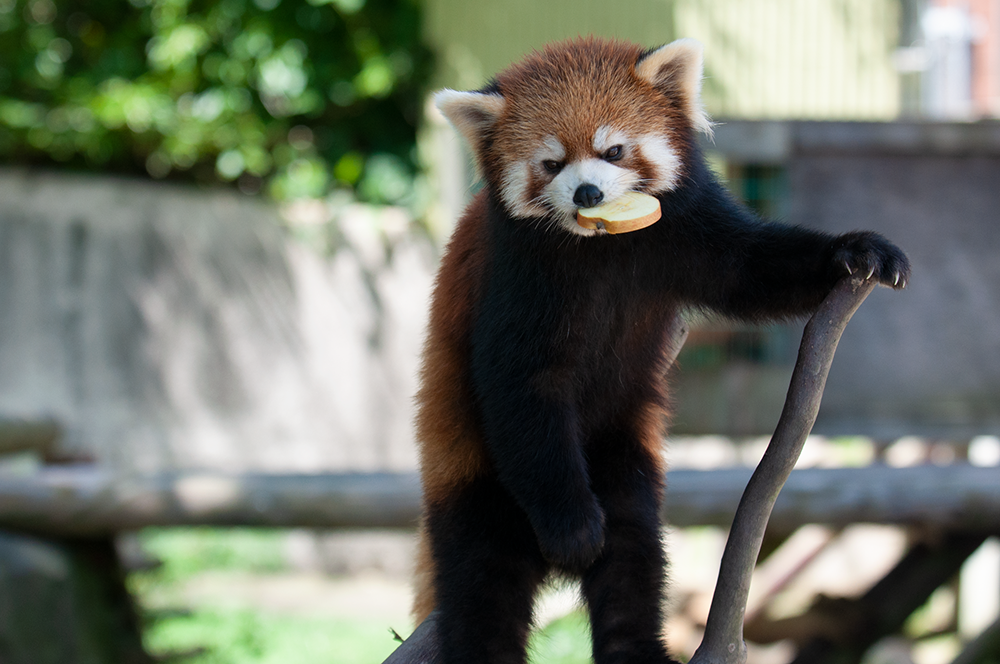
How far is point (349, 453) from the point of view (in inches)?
264

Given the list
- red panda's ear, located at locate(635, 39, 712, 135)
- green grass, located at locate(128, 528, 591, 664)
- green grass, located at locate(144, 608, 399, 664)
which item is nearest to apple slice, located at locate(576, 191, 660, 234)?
red panda's ear, located at locate(635, 39, 712, 135)

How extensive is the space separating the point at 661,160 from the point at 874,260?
46 centimetres

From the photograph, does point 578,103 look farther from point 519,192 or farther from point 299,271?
point 299,271

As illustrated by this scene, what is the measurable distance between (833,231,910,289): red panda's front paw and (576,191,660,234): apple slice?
0.39 metres

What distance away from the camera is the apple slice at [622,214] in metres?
1.57

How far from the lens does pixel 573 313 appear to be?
72.3 inches

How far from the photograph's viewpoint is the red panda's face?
5.77 feet

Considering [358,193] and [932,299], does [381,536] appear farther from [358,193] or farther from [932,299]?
[932,299]

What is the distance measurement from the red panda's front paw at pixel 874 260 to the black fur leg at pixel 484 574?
855mm

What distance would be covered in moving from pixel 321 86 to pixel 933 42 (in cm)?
485

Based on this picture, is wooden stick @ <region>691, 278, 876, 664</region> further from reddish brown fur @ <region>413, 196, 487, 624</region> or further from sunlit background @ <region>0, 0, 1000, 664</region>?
sunlit background @ <region>0, 0, 1000, 664</region>

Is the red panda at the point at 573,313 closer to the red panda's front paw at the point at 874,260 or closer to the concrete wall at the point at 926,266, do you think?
the red panda's front paw at the point at 874,260

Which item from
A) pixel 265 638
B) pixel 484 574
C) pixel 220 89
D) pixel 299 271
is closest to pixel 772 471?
pixel 484 574

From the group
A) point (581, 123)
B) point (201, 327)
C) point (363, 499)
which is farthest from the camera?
point (201, 327)
